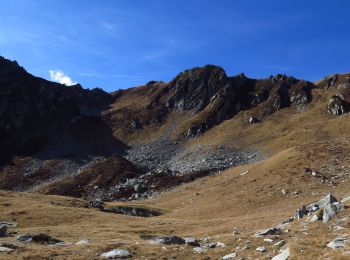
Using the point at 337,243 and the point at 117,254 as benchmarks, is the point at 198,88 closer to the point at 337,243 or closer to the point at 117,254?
the point at 117,254

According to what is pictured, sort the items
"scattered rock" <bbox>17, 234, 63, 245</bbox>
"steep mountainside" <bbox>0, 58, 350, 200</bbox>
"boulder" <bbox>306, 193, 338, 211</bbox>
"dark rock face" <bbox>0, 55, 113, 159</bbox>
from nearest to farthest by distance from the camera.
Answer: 1. "scattered rock" <bbox>17, 234, 63, 245</bbox>
2. "boulder" <bbox>306, 193, 338, 211</bbox>
3. "steep mountainside" <bbox>0, 58, 350, 200</bbox>
4. "dark rock face" <bbox>0, 55, 113, 159</bbox>

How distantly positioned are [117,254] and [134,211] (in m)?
47.5

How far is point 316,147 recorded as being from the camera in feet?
280

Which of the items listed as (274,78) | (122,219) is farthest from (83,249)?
(274,78)

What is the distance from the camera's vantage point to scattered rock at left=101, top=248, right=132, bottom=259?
25953 mm

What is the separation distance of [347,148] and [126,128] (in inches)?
4049

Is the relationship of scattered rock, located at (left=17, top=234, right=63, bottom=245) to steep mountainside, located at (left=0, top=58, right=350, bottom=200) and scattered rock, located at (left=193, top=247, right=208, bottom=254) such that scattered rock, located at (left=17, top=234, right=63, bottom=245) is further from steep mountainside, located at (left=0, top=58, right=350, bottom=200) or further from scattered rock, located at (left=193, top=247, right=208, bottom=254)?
steep mountainside, located at (left=0, top=58, right=350, bottom=200)

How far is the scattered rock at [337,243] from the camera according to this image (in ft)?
74.0

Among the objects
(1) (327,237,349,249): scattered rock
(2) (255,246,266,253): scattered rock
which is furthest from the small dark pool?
(1) (327,237,349,249): scattered rock

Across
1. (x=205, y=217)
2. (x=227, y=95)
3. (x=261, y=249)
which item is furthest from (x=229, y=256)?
(x=227, y=95)

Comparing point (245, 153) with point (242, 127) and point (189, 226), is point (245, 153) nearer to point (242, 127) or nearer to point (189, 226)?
point (242, 127)

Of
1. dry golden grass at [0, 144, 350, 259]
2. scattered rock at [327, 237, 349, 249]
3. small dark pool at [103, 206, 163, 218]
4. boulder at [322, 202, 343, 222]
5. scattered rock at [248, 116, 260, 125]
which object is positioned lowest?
small dark pool at [103, 206, 163, 218]

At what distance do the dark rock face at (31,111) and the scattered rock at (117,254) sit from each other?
135 meters

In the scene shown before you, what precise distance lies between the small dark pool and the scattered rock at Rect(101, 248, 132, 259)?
4488 centimetres
